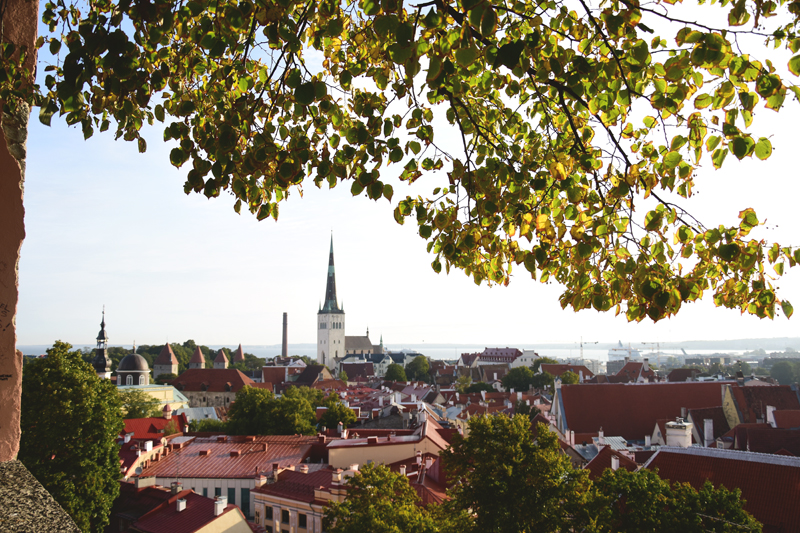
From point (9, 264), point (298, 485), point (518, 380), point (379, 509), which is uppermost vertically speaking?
point (9, 264)

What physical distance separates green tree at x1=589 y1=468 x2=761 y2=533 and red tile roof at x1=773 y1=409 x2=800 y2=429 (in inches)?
851

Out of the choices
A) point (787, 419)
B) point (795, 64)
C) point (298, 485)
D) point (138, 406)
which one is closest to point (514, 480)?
point (298, 485)

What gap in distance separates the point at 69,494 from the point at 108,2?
16.8 meters

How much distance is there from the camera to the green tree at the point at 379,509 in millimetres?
12080

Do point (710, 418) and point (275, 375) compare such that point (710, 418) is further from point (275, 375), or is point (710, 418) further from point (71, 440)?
point (275, 375)

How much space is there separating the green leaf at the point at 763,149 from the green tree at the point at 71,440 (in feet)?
61.2

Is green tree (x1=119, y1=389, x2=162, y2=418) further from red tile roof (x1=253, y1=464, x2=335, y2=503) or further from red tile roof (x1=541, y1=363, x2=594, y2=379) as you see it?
red tile roof (x1=541, y1=363, x2=594, y2=379)

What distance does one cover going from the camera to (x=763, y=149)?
2.55 meters

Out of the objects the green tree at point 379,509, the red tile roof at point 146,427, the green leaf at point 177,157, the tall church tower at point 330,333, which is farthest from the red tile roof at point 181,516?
the tall church tower at point 330,333

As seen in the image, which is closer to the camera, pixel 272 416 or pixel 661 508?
pixel 661 508

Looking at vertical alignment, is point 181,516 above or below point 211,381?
above

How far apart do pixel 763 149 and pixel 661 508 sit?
1129cm

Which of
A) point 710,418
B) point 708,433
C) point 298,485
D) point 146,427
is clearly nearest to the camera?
point 298,485

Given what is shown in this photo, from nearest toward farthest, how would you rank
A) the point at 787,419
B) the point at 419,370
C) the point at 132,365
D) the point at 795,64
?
1. the point at 795,64
2. the point at 787,419
3. the point at 132,365
4. the point at 419,370
